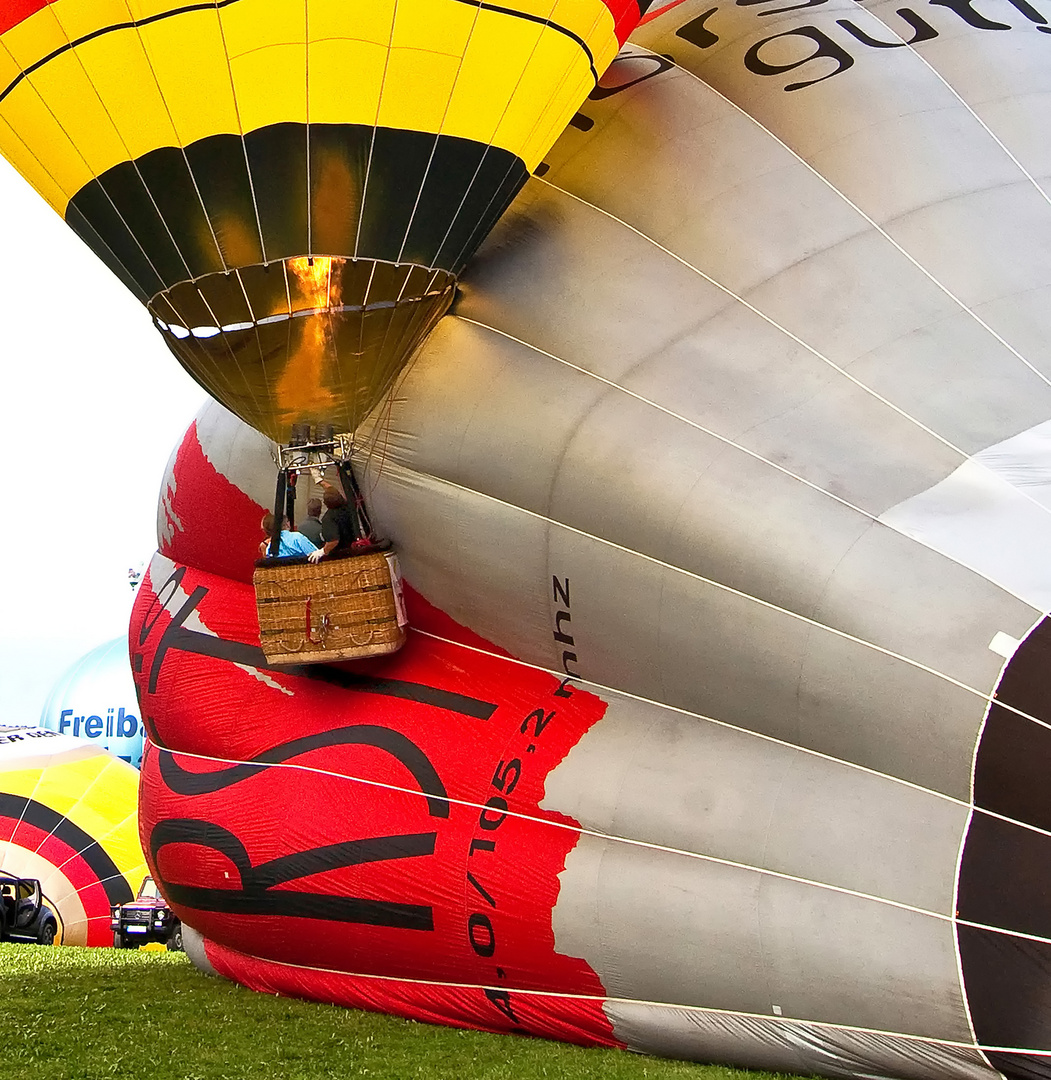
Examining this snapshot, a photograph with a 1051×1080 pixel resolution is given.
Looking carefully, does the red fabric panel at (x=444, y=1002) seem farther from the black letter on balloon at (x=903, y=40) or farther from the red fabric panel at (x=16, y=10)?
the black letter on balloon at (x=903, y=40)

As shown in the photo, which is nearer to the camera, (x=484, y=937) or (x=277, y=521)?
(x=484, y=937)

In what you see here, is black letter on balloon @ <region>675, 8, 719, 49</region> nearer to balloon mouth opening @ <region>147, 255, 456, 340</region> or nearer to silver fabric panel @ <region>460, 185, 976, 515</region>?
silver fabric panel @ <region>460, 185, 976, 515</region>

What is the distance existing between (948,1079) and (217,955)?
3.50m

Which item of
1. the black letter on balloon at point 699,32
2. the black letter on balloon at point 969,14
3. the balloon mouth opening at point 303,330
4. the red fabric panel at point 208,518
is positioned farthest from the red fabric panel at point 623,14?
the red fabric panel at point 208,518

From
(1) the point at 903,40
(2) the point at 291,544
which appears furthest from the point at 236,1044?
(1) the point at 903,40

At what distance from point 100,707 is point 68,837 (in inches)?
422

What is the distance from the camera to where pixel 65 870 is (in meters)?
13.0

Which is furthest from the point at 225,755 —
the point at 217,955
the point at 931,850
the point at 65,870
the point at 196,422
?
the point at 65,870

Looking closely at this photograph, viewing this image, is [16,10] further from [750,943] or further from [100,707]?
[100,707]

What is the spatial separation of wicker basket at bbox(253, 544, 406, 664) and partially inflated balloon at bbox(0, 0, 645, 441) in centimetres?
65

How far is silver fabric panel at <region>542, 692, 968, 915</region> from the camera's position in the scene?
3.75 m

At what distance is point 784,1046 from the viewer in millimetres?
3922

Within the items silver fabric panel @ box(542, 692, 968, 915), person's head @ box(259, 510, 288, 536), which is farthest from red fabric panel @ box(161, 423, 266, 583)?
silver fabric panel @ box(542, 692, 968, 915)

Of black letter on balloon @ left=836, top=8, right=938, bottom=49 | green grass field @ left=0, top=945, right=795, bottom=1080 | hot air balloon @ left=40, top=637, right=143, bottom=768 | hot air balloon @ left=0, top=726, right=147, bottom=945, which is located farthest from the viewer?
hot air balloon @ left=40, top=637, right=143, bottom=768
